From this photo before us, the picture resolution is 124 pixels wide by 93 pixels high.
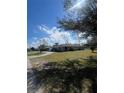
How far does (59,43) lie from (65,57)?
4.6 inches

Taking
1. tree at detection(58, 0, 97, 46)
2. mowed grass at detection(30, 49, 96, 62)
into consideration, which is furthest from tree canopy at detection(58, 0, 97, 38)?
mowed grass at detection(30, 49, 96, 62)

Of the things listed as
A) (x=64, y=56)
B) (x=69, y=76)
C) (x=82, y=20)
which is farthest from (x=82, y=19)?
(x=69, y=76)

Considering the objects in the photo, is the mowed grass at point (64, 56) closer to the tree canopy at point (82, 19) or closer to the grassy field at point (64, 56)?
the grassy field at point (64, 56)

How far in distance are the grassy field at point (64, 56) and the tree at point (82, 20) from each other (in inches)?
5.1

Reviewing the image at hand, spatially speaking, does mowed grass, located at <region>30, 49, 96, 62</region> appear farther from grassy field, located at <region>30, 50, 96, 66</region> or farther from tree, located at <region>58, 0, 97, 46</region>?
tree, located at <region>58, 0, 97, 46</region>

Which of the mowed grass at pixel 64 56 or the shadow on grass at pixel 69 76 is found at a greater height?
the mowed grass at pixel 64 56

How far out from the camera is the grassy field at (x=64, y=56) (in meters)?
1.91

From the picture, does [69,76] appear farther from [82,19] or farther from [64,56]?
[82,19]

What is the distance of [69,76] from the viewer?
1.93 meters

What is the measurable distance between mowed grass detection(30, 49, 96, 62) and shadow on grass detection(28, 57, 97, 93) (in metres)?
0.03

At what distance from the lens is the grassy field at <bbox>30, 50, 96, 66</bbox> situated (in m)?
1.91

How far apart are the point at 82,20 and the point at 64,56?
1.01ft

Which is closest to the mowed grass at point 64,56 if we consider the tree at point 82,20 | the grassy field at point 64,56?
the grassy field at point 64,56
